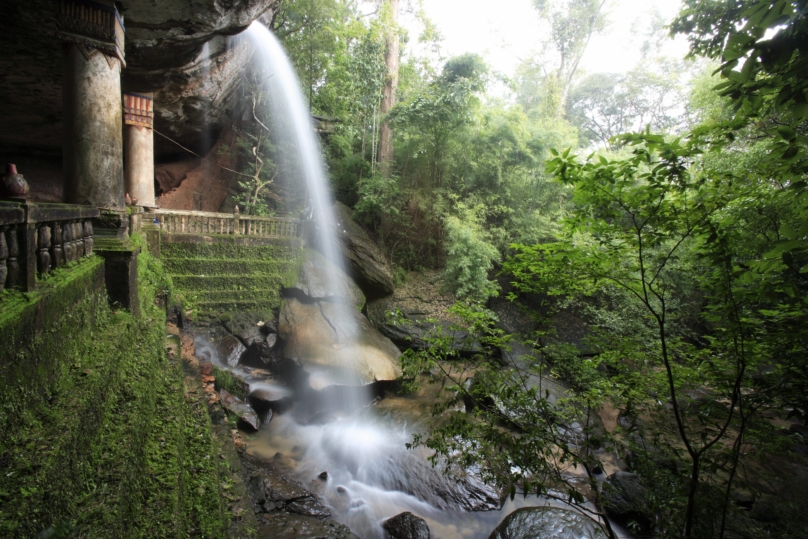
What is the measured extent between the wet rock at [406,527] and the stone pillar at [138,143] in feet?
27.5

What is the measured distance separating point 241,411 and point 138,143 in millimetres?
6705

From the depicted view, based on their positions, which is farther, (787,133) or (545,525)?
(545,525)

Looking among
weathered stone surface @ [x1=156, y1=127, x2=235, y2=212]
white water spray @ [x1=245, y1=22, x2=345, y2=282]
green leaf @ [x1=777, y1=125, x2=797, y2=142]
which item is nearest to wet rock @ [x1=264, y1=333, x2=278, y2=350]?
white water spray @ [x1=245, y1=22, x2=345, y2=282]

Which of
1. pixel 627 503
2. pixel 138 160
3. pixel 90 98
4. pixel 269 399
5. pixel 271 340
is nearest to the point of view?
pixel 90 98

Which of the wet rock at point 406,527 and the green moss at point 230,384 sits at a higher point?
the green moss at point 230,384

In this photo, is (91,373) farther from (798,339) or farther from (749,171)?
(749,171)

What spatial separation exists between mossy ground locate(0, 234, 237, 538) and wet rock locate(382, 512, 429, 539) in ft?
8.13

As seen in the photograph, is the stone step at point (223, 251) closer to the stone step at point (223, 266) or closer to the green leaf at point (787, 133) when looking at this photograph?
the stone step at point (223, 266)

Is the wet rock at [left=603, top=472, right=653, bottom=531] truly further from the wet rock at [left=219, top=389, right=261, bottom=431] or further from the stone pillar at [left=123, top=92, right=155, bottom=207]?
the stone pillar at [left=123, top=92, right=155, bottom=207]

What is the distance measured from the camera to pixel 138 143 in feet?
28.3

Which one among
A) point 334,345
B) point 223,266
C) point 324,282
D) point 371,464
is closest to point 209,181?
point 223,266

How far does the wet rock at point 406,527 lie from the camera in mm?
4703

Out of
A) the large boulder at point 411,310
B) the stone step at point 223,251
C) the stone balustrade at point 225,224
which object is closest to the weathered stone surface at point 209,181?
the stone balustrade at point 225,224

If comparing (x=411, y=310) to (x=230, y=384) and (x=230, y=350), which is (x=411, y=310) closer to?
(x=230, y=350)
